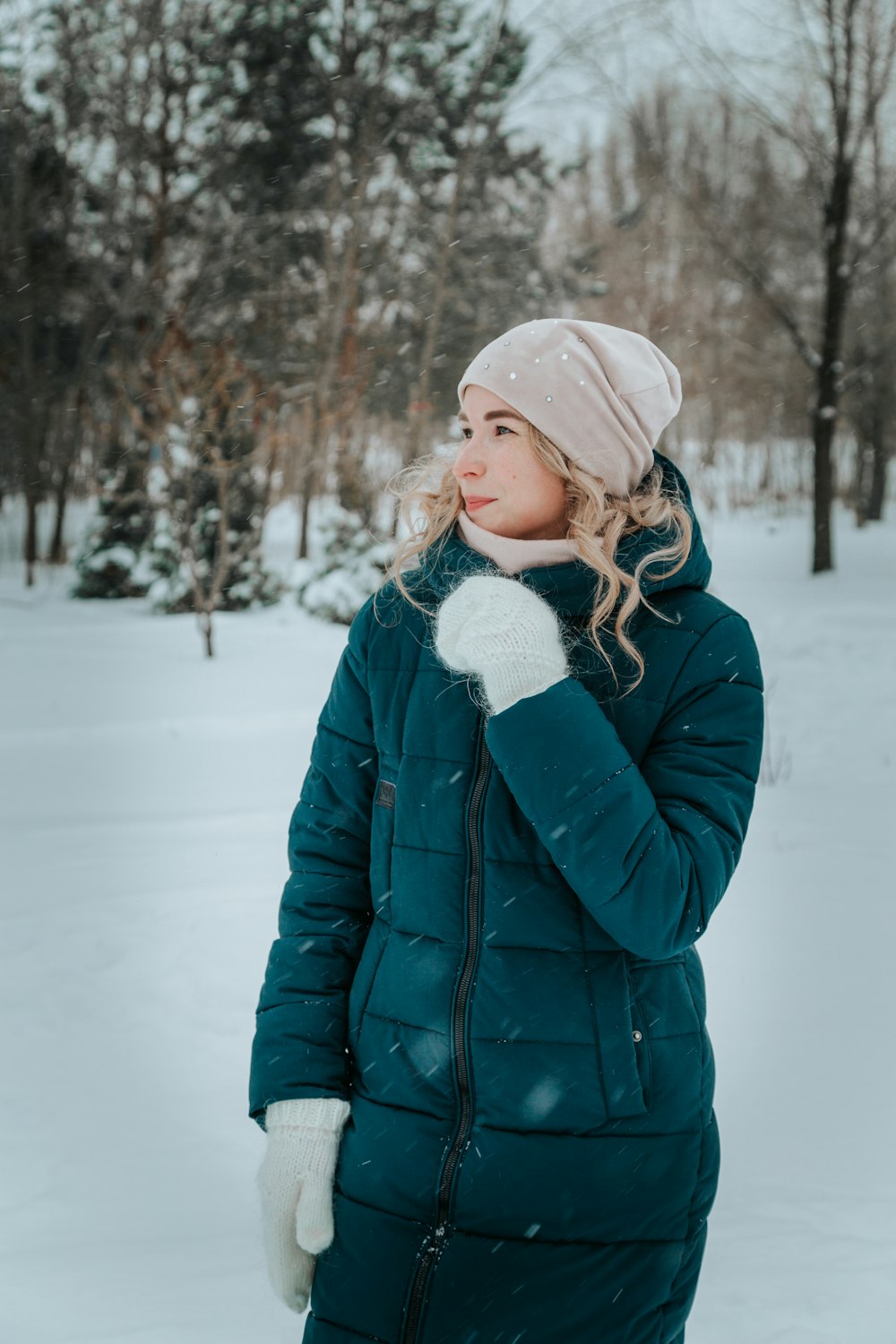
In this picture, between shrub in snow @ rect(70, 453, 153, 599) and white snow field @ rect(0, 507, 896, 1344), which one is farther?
shrub in snow @ rect(70, 453, 153, 599)

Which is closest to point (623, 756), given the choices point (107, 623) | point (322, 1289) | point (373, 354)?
point (322, 1289)

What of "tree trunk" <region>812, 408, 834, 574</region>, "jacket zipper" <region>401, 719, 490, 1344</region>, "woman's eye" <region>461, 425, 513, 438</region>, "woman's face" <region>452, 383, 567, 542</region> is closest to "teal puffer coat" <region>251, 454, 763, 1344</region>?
"jacket zipper" <region>401, 719, 490, 1344</region>

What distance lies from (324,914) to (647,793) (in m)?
0.47

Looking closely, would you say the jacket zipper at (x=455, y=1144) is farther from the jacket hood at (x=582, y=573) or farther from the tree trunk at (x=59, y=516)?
the tree trunk at (x=59, y=516)

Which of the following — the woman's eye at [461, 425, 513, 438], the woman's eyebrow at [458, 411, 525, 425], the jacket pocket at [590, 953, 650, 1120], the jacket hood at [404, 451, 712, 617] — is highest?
the woman's eyebrow at [458, 411, 525, 425]

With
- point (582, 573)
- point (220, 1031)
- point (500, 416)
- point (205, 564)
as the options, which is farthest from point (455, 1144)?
point (205, 564)

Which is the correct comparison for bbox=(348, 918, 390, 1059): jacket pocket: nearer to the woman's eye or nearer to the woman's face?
the woman's face

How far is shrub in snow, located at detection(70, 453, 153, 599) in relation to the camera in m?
14.0

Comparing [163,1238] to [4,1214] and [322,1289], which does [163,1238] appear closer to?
[4,1214]

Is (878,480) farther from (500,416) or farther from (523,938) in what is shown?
(523,938)

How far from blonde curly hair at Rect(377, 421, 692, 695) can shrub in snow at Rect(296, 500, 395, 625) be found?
1021 centimetres

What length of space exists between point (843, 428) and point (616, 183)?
8.92 m

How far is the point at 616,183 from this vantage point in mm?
22297

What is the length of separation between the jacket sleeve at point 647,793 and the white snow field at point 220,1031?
2.00ft
